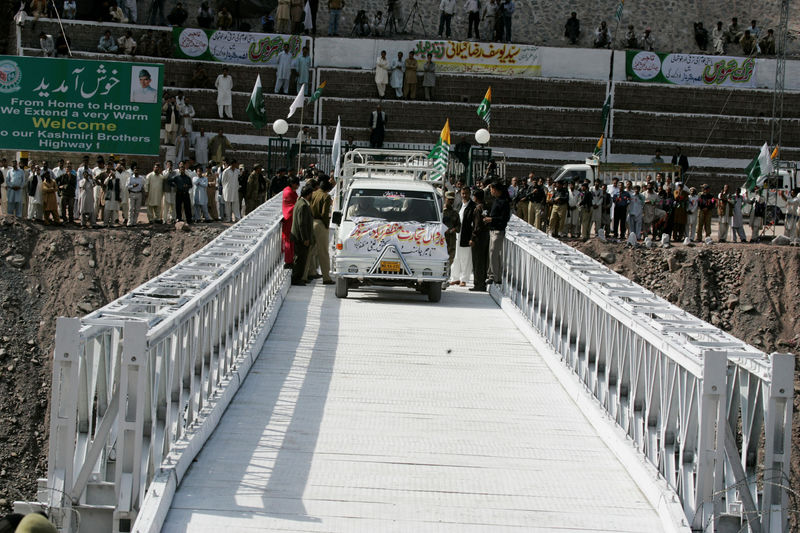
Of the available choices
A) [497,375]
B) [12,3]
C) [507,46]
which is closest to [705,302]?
[507,46]

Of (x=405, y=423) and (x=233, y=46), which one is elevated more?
(x=233, y=46)

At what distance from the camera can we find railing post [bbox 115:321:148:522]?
7.20 m

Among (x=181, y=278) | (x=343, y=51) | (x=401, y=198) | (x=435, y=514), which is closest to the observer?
(x=435, y=514)

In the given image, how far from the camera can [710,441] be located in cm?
723

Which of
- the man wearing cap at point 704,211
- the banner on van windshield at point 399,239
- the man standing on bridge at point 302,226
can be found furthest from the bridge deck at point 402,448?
the man wearing cap at point 704,211

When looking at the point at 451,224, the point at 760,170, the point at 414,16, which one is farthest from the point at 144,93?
the point at 414,16

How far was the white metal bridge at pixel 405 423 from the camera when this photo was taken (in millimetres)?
7215

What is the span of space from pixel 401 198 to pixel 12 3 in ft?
98.9

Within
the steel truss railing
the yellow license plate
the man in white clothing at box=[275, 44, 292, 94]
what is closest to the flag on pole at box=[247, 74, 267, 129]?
the man in white clothing at box=[275, 44, 292, 94]

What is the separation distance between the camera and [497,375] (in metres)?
12.0

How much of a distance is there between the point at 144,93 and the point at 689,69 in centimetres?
2040

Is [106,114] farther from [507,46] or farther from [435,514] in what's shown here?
[435,514]

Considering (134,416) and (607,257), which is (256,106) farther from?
(134,416)

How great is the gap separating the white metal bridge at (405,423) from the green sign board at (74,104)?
1453 centimetres
